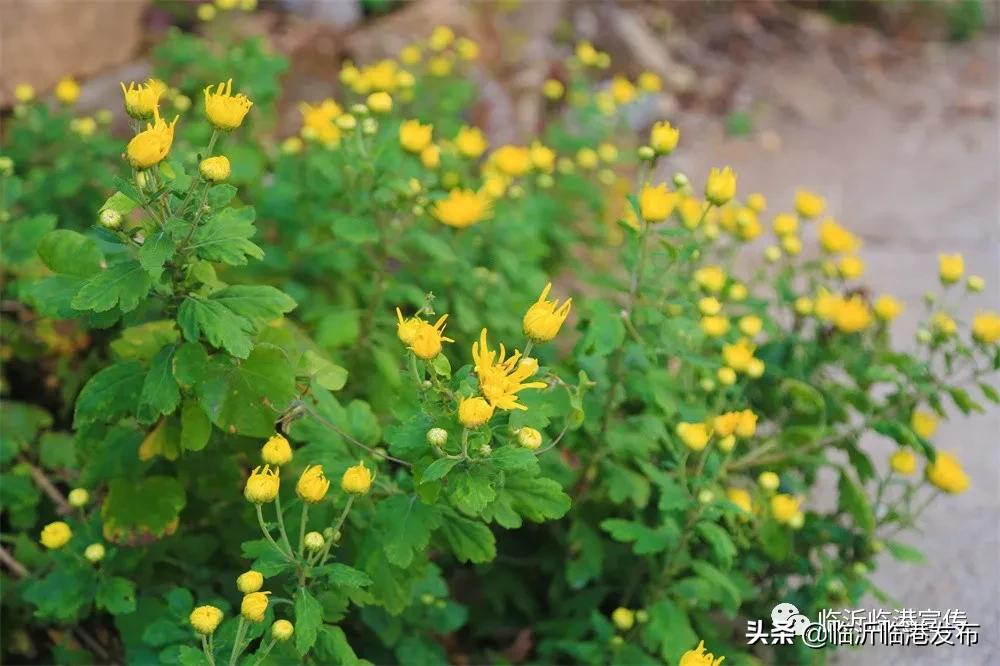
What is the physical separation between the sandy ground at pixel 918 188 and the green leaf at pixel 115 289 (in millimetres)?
1847

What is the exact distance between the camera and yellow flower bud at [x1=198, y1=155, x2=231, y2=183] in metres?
1.54

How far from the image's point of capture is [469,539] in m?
1.78

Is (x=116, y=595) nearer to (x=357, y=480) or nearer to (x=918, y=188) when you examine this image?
(x=357, y=480)

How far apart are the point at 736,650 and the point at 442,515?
38.9 inches

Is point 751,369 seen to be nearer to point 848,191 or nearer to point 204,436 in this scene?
point 204,436

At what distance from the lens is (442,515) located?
1799mm

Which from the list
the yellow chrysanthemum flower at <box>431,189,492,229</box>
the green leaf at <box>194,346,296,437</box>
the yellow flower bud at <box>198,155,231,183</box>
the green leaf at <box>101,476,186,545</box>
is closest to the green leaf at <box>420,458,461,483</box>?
the green leaf at <box>194,346,296,437</box>

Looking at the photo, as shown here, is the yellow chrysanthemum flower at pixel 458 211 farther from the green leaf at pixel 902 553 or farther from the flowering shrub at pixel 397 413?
the green leaf at pixel 902 553

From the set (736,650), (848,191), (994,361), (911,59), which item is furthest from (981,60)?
(736,650)

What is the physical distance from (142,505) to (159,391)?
36 cm

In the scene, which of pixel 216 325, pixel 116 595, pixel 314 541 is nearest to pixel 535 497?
pixel 314 541

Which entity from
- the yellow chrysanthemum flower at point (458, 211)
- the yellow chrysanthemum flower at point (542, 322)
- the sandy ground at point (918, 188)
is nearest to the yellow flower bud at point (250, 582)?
the yellow chrysanthemum flower at point (542, 322)

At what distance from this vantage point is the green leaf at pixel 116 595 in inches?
74.8

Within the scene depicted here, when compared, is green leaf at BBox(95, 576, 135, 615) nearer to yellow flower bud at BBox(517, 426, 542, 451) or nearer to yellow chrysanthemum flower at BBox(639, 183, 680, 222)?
yellow flower bud at BBox(517, 426, 542, 451)
